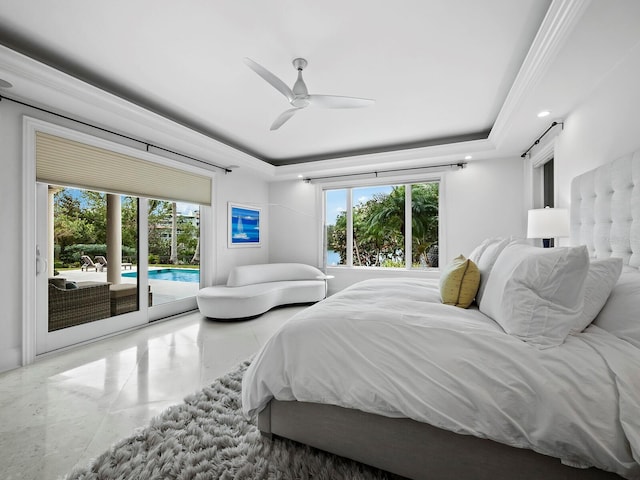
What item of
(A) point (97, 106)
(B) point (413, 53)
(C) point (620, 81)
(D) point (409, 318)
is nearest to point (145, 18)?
(A) point (97, 106)

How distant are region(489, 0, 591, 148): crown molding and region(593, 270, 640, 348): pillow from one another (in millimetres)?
1397

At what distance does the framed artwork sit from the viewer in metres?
5.04

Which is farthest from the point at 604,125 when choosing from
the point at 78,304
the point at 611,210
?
the point at 78,304

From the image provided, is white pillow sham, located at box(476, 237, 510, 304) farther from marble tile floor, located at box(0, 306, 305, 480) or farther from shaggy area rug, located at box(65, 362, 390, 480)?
marble tile floor, located at box(0, 306, 305, 480)

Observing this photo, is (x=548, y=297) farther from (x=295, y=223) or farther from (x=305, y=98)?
(x=295, y=223)

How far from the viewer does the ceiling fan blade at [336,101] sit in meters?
2.39

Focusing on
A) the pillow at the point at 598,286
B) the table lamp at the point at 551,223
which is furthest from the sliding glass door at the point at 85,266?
the table lamp at the point at 551,223

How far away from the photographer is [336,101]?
244 cm

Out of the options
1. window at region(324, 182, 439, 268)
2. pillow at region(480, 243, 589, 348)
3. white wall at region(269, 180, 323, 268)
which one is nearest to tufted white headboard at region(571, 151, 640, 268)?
pillow at region(480, 243, 589, 348)

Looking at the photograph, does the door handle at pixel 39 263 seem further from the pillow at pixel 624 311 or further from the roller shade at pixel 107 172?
the pillow at pixel 624 311

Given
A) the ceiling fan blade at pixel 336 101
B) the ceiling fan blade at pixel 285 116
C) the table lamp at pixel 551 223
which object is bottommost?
the table lamp at pixel 551 223

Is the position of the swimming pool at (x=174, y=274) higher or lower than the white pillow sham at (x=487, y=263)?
lower

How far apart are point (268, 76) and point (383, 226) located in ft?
11.8

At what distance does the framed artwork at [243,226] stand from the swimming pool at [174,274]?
0.74 metres
